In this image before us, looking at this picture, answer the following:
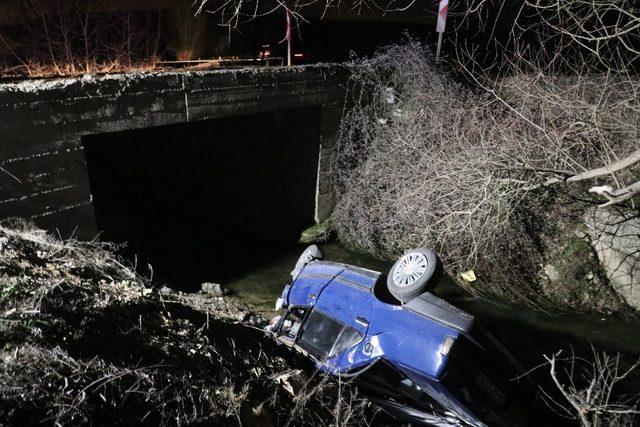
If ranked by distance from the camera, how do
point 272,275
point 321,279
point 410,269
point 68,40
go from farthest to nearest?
point 272,275 → point 68,40 → point 321,279 → point 410,269

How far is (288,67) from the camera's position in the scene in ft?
29.5

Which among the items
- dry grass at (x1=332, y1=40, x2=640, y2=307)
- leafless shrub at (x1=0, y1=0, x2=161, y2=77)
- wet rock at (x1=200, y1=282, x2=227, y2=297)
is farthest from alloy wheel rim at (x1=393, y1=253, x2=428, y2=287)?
leafless shrub at (x1=0, y1=0, x2=161, y2=77)

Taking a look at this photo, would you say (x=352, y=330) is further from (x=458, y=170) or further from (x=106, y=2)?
(x=106, y=2)

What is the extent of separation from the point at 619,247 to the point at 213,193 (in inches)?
379

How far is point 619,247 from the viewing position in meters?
7.71

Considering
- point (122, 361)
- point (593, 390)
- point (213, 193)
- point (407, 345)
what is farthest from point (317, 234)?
point (122, 361)

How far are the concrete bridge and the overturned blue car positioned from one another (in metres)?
4.01

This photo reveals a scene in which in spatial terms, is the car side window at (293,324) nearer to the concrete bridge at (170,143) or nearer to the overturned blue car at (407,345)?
the overturned blue car at (407,345)

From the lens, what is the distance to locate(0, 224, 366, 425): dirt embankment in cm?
265

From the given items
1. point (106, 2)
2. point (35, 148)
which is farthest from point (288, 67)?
point (35, 148)

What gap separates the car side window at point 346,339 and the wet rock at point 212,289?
3.92 metres

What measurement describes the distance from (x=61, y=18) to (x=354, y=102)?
5.96m

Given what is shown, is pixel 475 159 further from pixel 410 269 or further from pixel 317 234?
pixel 317 234

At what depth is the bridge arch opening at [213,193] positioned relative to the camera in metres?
10.1
